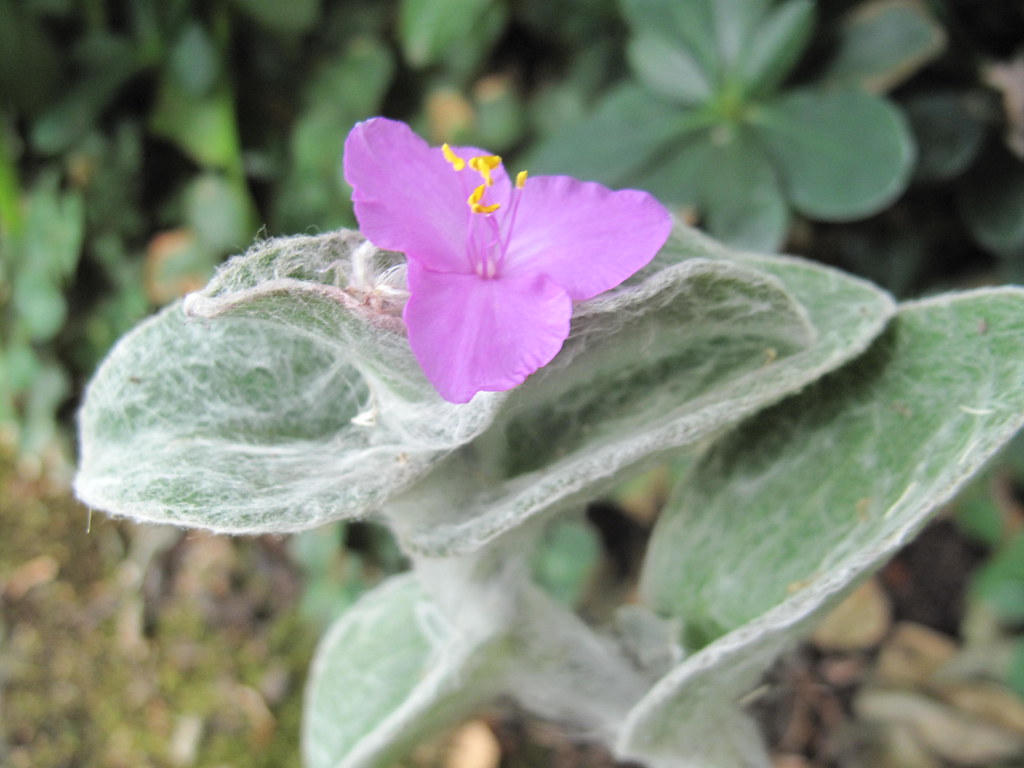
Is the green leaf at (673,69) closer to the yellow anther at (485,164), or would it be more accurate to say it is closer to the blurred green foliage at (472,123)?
the blurred green foliage at (472,123)

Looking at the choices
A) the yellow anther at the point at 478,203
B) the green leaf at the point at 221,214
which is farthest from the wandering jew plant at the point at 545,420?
the green leaf at the point at 221,214

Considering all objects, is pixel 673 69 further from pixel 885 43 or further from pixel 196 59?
pixel 196 59

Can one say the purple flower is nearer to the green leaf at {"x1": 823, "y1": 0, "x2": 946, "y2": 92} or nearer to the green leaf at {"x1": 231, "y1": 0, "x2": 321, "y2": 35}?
the green leaf at {"x1": 823, "y1": 0, "x2": 946, "y2": 92}

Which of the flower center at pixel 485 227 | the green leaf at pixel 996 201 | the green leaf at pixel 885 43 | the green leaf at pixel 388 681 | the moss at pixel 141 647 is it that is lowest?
the moss at pixel 141 647

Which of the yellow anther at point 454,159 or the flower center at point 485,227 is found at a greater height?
the yellow anther at point 454,159

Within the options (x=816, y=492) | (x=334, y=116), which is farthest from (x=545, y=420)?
(x=334, y=116)

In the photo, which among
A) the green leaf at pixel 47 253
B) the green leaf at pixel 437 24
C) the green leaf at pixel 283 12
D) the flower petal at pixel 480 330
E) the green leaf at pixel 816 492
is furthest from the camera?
the green leaf at pixel 47 253

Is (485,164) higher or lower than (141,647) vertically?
higher

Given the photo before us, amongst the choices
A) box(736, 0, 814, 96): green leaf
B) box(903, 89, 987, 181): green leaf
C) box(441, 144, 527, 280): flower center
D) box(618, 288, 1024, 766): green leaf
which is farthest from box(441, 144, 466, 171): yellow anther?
box(903, 89, 987, 181): green leaf
